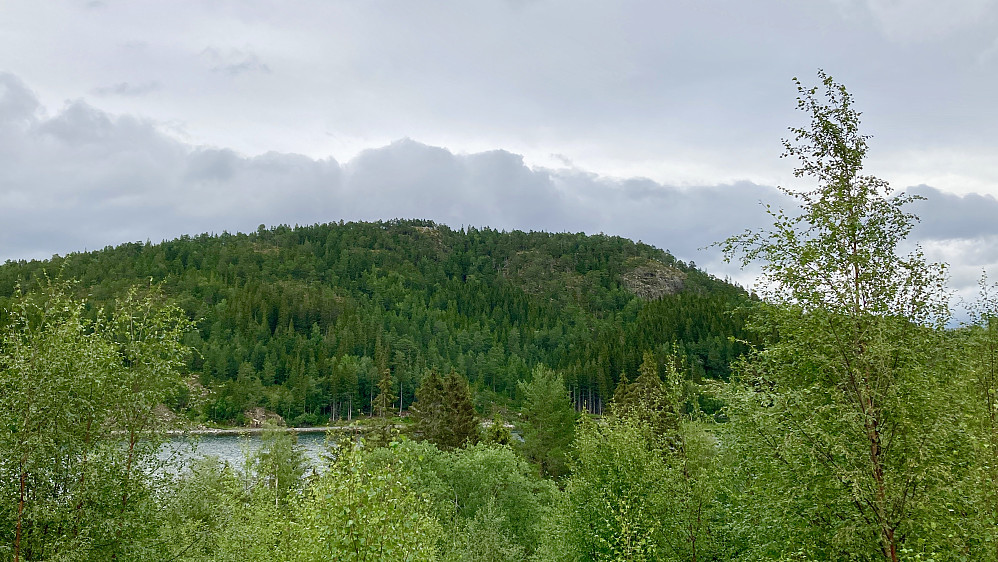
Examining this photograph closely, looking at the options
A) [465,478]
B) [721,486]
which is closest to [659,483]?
[721,486]

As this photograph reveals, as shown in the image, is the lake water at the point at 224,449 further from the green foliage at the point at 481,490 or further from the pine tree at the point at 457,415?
the pine tree at the point at 457,415

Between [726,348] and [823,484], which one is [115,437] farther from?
[726,348]

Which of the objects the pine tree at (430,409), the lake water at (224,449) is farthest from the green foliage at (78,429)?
the pine tree at (430,409)

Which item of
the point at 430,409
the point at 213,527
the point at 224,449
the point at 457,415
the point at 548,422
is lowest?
the point at 224,449

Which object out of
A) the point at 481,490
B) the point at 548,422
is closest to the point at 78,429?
the point at 481,490

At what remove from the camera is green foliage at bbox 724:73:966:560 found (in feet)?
38.1

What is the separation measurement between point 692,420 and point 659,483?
4533 millimetres

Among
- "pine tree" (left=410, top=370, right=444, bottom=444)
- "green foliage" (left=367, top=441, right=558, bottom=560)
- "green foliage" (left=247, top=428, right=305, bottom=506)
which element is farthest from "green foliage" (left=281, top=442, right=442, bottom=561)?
"green foliage" (left=247, top=428, right=305, bottom=506)

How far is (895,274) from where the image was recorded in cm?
1302

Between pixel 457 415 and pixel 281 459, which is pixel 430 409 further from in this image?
pixel 281 459

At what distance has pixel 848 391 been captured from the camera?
1259cm

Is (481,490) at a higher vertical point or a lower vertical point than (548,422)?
lower

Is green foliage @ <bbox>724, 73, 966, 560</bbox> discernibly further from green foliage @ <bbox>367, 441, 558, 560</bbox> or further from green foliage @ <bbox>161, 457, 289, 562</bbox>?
green foliage @ <bbox>367, 441, 558, 560</bbox>

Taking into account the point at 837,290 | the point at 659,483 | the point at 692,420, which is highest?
the point at 837,290
